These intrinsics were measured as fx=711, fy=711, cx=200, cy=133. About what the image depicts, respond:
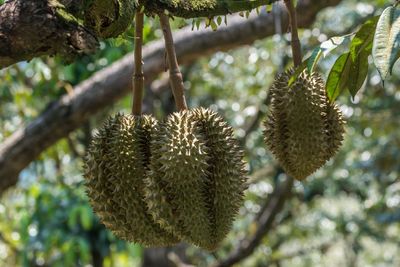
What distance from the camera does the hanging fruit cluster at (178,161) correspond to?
1.33 metres

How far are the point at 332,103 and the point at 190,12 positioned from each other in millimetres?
395

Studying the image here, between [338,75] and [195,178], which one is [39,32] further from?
[338,75]

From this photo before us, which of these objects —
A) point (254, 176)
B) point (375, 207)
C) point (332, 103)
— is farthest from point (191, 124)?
point (375, 207)

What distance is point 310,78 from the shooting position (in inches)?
59.8

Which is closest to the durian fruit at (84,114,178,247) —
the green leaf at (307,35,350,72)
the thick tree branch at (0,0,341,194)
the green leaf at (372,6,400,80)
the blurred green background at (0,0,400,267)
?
the green leaf at (307,35,350,72)

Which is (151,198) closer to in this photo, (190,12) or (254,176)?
(190,12)

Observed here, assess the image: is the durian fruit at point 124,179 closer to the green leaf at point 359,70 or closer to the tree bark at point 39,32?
the tree bark at point 39,32

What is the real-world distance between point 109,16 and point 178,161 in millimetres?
300

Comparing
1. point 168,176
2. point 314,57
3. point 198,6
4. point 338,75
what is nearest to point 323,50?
point 314,57

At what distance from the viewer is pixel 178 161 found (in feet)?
4.35

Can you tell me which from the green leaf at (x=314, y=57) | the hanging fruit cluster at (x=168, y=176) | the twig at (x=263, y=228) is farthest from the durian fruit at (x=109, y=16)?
the twig at (x=263, y=228)

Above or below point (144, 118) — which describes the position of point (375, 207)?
below

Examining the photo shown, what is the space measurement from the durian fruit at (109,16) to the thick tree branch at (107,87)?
176 centimetres

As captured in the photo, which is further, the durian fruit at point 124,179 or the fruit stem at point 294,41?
the fruit stem at point 294,41
